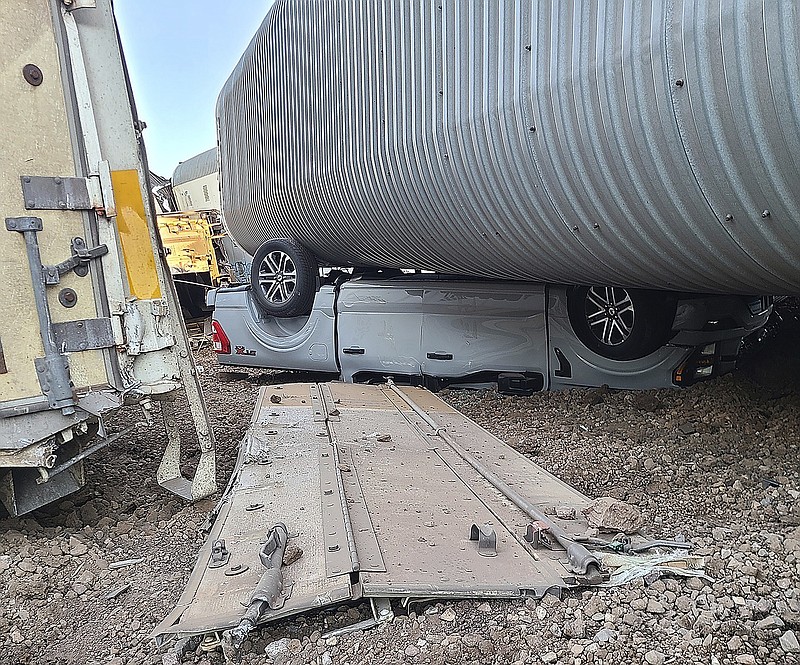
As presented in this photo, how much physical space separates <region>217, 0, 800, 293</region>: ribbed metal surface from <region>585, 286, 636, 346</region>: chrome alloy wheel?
0.75 m

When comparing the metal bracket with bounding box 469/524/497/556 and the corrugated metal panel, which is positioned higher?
the corrugated metal panel

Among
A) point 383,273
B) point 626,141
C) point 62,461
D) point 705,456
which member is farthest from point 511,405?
point 62,461

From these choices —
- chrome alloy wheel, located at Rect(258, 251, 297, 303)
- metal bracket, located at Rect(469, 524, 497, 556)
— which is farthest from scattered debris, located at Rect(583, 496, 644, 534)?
chrome alloy wheel, located at Rect(258, 251, 297, 303)

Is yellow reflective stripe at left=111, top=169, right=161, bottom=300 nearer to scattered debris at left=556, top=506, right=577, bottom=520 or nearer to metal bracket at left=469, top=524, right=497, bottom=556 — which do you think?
metal bracket at left=469, top=524, right=497, bottom=556

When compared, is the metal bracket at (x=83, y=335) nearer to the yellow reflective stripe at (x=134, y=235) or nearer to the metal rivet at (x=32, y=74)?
the yellow reflective stripe at (x=134, y=235)

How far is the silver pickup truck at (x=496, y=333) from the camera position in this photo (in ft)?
15.4

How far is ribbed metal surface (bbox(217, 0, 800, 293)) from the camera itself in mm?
2365

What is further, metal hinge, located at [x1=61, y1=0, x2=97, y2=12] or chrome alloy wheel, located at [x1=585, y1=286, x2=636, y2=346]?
chrome alloy wheel, located at [x1=585, y1=286, x2=636, y2=346]

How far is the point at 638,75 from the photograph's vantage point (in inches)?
103

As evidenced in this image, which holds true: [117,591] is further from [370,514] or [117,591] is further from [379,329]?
[379,329]

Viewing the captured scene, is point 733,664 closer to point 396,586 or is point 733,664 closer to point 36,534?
point 396,586

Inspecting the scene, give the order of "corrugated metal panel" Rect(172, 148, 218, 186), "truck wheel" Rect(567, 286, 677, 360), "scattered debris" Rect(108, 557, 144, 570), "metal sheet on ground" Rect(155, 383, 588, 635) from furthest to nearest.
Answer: "corrugated metal panel" Rect(172, 148, 218, 186), "truck wheel" Rect(567, 286, 677, 360), "scattered debris" Rect(108, 557, 144, 570), "metal sheet on ground" Rect(155, 383, 588, 635)

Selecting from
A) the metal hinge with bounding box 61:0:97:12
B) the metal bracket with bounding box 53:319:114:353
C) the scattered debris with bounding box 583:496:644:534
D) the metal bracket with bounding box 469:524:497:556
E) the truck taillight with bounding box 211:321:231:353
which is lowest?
the scattered debris with bounding box 583:496:644:534

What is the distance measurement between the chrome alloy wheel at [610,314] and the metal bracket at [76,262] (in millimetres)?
3493
